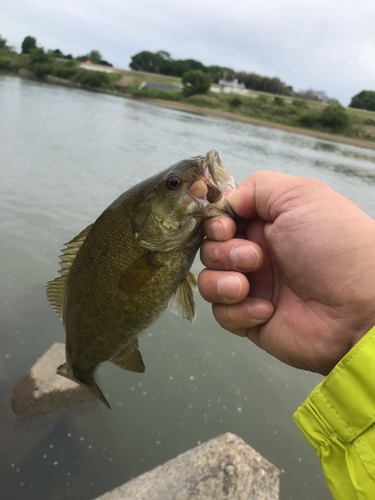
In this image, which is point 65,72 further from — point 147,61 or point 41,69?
point 147,61

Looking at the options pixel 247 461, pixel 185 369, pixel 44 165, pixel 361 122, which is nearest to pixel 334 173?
pixel 44 165

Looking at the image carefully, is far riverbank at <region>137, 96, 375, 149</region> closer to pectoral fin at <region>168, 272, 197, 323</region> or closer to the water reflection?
the water reflection

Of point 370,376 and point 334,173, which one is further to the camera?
point 334,173

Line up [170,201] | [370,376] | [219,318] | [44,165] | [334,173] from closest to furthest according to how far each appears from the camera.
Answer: [370,376]
[170,201]
[219,318]
[44,165]
[334,173]

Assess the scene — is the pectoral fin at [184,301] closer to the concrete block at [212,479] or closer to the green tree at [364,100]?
the concrete block at [212,479]

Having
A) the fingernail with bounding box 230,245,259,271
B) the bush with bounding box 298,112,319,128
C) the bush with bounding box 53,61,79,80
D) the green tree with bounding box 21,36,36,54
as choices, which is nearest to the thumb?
the fingernail with bounding box 230,245,259,271

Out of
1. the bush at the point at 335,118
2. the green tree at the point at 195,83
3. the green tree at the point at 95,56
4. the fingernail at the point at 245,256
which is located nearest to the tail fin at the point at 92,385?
the fingernail at the point at 245,256

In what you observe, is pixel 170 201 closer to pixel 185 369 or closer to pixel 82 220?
pixel 185 369
